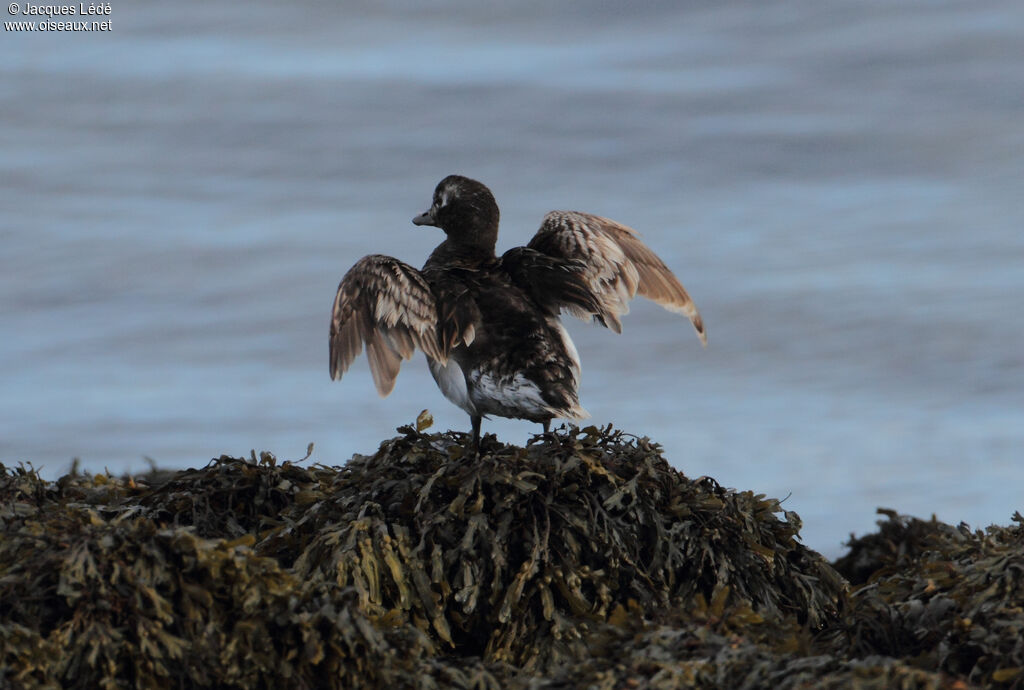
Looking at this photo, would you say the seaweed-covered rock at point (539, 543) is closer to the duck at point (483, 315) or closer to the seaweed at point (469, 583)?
the seaweed at point (469, 583)

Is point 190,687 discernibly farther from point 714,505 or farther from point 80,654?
point 714,505

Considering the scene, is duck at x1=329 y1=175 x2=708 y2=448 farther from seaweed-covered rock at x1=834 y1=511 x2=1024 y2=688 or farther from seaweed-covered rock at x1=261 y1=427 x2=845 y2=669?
seaweed-covered rock at x1=834 y1=511 x2=1024 y2=688

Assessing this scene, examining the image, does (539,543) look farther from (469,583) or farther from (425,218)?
(425,218)

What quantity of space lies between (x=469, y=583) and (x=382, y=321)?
1.96m

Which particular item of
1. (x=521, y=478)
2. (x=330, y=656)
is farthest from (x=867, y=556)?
(x=330, y=656)

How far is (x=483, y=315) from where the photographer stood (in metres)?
7.40

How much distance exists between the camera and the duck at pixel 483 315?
7113 millimetres

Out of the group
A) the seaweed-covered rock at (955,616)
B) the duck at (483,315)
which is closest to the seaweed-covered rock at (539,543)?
the duck at (483,315)

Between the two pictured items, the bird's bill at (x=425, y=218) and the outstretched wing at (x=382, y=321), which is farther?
the bird's bill at (x=425, y=218)

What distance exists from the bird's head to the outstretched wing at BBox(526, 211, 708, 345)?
15.0 inches

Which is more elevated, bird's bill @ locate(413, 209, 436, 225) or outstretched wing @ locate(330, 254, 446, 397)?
bird's bill @ locate(413, 209, 436, 225)

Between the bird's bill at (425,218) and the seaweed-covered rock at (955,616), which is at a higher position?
the bird's bill at (425,218)

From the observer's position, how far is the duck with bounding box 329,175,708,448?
7.11 m

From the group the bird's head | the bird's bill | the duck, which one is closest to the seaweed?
the duck
